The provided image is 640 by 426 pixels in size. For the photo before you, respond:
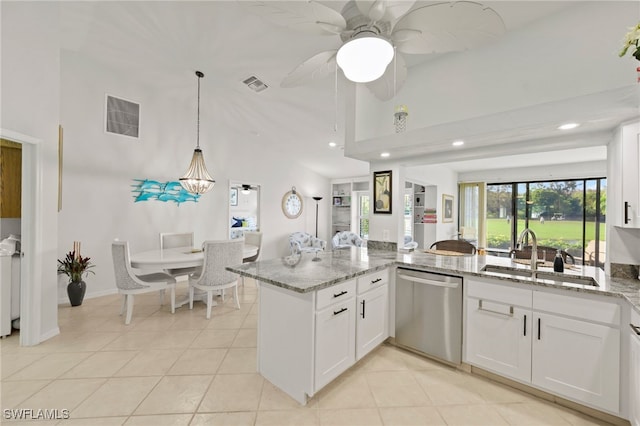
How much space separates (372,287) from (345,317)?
→ 42cm

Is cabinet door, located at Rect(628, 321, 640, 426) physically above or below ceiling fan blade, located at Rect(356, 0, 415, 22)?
below

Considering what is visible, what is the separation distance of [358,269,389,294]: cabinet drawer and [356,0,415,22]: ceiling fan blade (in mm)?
1711

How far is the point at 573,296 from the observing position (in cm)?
172

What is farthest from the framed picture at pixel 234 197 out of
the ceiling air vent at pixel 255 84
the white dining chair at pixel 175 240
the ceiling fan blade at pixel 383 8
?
the ceiling fan blade at pixel 383 8

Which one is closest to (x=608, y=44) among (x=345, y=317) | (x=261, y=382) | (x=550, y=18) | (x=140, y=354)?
(x=550, y=18)

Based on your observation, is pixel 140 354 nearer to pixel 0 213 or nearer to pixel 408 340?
pixel 0 213

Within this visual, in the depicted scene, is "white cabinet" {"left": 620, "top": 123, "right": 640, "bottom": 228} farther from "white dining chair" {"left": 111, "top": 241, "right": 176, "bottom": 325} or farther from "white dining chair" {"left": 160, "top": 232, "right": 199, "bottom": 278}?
"white dining chair" {"left": 160, "top": 232, "right": 199, "bottom": 278}

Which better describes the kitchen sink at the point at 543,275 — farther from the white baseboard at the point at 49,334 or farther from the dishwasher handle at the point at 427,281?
the white baseboard at the point at 49,334

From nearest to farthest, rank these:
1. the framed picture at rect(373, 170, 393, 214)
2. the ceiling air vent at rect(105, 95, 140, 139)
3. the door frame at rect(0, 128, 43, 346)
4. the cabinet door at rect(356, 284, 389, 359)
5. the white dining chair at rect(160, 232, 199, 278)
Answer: the cabinet door at rect(356, 284, 389, 359), the door frame at rect(0, 128, 43, 346), the framed picture at rect(373, 170, 393, 214), the ceiling air vent at rect(105, 95, 140, 139), the white dining chair at rect(160, 232, 199, 278)

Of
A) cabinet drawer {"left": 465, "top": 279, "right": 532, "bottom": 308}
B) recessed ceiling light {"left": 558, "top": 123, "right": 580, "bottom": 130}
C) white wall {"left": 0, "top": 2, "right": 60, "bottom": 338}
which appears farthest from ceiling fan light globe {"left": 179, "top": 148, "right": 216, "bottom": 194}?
recessed ceiling light {"left": 558, "top": 123, "right": 580, "bottom": 130}

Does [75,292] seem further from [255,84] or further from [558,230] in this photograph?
[558,230]

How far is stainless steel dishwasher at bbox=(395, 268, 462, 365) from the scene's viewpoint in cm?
218

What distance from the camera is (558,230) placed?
577 centimetres

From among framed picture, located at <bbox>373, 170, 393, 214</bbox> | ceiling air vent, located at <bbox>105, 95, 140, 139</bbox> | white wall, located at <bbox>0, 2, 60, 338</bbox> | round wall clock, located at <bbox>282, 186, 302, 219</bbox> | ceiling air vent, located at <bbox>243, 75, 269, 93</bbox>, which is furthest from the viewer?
round wall clock, located at <bbox>282, 186, 302, 219</bbox>
